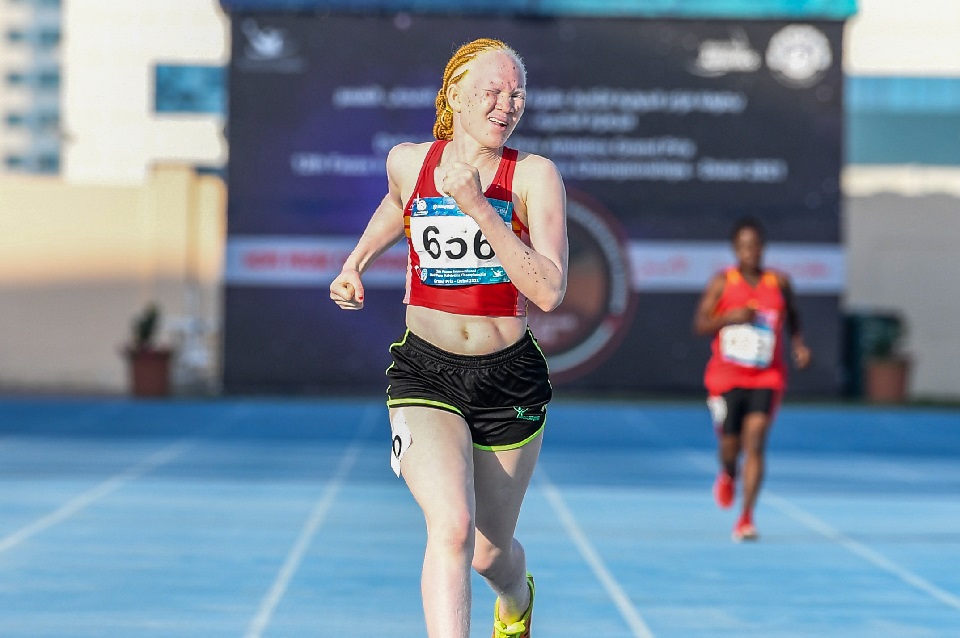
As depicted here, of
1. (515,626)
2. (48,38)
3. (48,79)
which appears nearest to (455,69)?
(515,626)

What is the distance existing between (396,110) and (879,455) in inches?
349

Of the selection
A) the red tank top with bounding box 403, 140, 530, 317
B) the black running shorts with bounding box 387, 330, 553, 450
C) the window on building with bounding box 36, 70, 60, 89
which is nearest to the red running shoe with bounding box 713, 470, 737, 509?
the black running shorts with bounding box 387, 330, 553, 450

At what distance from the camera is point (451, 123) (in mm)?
Answer: 5410

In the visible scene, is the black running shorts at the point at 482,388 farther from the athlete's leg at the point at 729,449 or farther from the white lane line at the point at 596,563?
the athlete's leg at the point at 729,449

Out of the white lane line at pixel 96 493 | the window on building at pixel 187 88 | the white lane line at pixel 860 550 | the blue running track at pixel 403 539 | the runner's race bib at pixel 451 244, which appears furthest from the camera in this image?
the window on building at pixel 187 88

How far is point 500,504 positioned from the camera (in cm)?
538

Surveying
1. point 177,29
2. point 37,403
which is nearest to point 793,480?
point 37,403

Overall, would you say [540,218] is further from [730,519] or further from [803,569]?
[730,519]

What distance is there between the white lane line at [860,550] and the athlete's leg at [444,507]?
3654 millimetres

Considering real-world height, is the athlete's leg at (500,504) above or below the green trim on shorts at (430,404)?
below

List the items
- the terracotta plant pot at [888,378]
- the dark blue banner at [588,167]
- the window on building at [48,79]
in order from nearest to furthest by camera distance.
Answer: the dark blue banner at [588,167], the terracotta plant pot at [888,378], the window on building at [48,79]

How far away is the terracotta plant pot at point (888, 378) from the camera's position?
2434cm

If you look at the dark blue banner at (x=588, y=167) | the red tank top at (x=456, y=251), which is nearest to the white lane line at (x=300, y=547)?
the red tank top at (x=456, y=251)

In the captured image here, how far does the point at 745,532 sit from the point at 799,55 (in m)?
14.0
